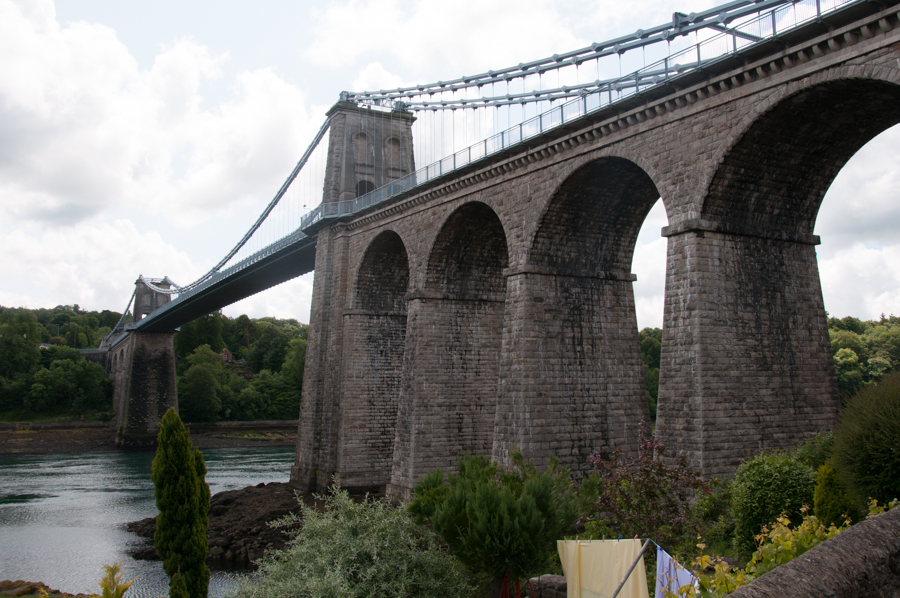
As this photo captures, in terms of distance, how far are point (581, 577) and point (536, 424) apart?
821 cm

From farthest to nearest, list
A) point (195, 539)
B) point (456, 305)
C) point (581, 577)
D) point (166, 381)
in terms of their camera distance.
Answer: point (166, 381) < point (456, 305) < point (195, 539) < point (581, 577)

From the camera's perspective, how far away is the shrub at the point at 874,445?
25.6 feet

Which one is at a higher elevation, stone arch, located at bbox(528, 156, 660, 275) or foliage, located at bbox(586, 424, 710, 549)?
stone arch, located at bbox(528, 156, 660, 275)

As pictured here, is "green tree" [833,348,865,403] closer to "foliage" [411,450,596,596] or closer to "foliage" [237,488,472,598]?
"foliage" [411,450,596,596]

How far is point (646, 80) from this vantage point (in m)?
14.5

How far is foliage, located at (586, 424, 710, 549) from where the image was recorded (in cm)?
988

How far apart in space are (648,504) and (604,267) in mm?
8853

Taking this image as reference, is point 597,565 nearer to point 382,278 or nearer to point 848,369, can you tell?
point 382,278

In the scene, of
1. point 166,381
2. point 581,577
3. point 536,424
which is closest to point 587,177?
point 536,424

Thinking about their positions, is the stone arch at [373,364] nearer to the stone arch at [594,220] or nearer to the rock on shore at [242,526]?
the rock on shore at [242,526]

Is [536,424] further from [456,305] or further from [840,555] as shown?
[840,555]

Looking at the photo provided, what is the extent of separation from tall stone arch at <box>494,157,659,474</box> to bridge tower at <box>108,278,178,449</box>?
140 feet

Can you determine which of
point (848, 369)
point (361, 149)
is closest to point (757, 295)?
point (361, 149)

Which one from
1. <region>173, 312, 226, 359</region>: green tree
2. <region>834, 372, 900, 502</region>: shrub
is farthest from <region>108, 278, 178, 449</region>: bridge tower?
<region>834, 372, 900, 502</region>: shrub
